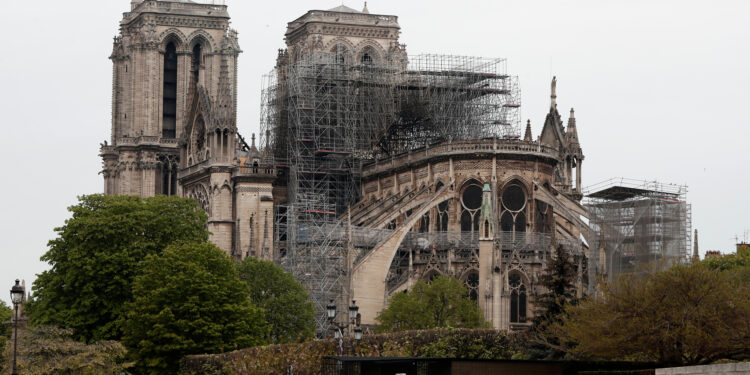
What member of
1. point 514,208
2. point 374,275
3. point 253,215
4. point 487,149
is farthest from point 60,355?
point 253,215

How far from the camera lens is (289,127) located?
99.6m

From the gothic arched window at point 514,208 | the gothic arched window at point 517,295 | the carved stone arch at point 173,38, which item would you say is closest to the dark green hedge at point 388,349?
the gothic arched window at point 517,295

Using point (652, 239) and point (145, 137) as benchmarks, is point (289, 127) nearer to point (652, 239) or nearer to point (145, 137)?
point (145, 137)

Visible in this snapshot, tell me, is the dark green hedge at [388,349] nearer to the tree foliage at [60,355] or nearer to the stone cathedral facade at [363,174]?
the tree foliage at [60,355]

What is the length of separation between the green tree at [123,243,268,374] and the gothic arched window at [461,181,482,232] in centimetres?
2444

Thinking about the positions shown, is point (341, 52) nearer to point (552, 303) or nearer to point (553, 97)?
point (553, 97)

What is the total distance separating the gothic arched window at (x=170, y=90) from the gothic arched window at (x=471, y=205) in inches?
1180

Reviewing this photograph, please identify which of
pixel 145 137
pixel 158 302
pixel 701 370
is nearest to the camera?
pixel 701 370

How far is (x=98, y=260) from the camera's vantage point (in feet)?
230

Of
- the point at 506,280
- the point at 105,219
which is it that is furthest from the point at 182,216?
the point at 506,280

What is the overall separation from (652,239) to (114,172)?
2024 inches

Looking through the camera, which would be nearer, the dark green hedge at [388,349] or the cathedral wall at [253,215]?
the dark green hedge at [388,349]

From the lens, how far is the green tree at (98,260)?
69.3 meters

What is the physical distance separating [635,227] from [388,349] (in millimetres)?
21314
